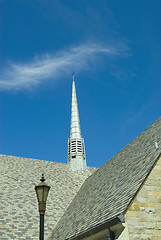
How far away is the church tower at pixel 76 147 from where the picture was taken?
82.1 ft

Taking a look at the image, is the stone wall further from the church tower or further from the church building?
the church tower

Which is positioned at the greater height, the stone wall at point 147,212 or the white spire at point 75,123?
the white spire at point 75,123

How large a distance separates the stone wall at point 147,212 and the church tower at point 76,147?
50.6ft

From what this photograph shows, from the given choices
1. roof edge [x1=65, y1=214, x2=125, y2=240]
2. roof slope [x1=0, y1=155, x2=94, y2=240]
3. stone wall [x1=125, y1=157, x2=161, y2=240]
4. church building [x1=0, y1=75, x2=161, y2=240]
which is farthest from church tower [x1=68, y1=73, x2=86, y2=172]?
stone wall [x1=125, y1=157, x2=161, y2=240]

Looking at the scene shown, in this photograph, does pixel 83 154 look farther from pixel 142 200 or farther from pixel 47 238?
pixel 142 200

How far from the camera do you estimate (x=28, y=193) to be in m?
18.8

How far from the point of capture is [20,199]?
1786 centimetres

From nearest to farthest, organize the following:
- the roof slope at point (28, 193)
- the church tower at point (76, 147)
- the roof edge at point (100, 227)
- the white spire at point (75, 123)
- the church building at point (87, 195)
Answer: the roof edge at point (100, 227), the church building at point (87, 195), the roof slope at point (28, 193), the church tower at point (76, 147), the white spire at point (75, 123)

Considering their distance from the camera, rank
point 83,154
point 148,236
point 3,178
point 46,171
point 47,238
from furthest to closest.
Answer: point 83,154, point 46,171, point 3,178, point 47,238, point 148,236

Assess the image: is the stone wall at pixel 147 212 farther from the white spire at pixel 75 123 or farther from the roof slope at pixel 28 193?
the white spire at pixel 75 123

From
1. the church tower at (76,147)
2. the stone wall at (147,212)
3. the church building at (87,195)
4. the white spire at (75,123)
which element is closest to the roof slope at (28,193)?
the church building at (87,195)

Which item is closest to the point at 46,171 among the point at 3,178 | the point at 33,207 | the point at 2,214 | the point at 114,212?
the point at 3,178

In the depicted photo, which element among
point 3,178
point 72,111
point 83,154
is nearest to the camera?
point 3,178

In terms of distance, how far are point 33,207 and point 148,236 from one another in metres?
10.6
